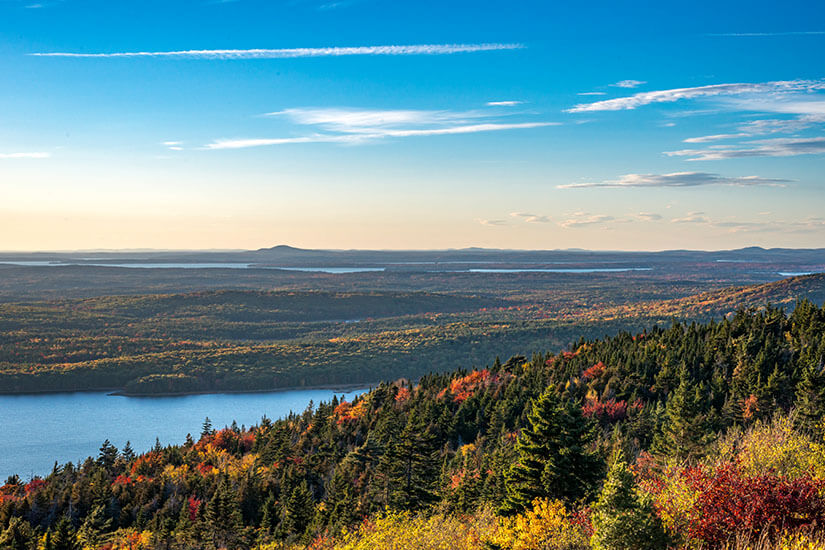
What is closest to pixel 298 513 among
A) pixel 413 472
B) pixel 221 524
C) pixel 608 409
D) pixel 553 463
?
pixel 221 524

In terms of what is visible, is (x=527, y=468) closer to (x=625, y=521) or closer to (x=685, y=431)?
(x=625, y=521)

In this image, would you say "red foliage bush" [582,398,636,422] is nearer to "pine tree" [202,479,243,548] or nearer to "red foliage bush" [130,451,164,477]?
"pine tree" [202,479,243,548]

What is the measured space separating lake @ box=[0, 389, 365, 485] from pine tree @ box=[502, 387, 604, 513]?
107693 millimetres

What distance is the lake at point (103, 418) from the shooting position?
130000 mm

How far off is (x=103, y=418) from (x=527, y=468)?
15250cm

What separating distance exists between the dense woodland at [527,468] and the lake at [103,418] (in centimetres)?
2986

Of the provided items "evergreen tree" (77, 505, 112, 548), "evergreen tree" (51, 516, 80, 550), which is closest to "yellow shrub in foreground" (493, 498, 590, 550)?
"evergreen tree" (51, 516, 80, 550)

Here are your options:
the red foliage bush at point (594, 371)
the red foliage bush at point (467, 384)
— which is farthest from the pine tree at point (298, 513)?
the red foliage bush at point (594, 371)

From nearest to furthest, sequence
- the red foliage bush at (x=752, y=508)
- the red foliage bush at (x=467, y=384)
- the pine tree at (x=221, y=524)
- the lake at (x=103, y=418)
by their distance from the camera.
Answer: the red foliage bush at (x=752, y=508) → the pine tree at (x=221, y=524) → the red foliage bush at (x=467, y=384) → the lake at (x=103, y=418)

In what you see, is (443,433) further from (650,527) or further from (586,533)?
(650,527)

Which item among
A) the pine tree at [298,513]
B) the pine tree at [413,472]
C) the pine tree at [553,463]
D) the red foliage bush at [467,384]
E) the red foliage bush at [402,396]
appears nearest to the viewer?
the pine tree at [553,463]

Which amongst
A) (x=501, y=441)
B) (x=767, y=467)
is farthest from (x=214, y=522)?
(x=767, y=467)

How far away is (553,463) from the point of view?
31578 millimetres

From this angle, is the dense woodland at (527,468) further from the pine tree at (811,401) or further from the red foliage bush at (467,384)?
the red foliage bush at (467,384)
